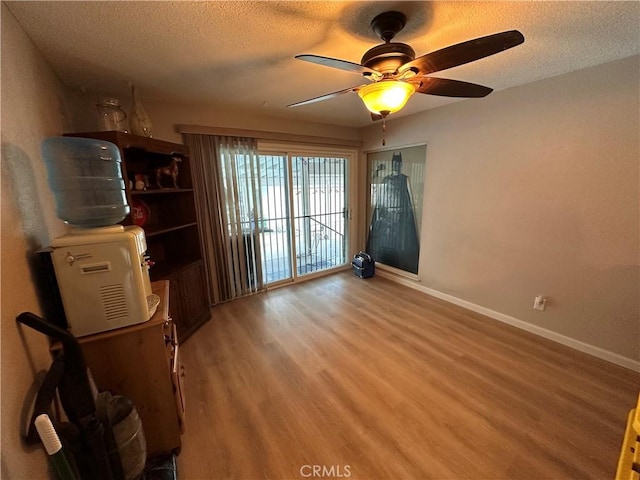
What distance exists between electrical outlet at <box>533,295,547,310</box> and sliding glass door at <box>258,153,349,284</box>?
258 centimetres

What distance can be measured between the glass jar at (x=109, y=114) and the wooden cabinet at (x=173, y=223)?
0.22 m

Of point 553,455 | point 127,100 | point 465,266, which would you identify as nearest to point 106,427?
point 553,455

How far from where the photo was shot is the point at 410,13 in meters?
1.27

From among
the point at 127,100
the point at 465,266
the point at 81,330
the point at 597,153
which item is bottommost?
the point at 465,266

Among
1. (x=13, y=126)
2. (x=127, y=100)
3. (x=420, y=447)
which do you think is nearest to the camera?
(x=13, y=126)

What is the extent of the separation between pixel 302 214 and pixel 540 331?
Result: 3.02m

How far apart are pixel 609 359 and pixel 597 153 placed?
5.47 ft

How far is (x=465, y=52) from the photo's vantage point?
3.51 ft

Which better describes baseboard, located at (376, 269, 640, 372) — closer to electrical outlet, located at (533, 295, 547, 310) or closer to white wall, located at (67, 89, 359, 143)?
electrical outlet, located at (533, 295, 547, 310)

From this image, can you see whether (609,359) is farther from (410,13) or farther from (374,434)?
(410,13)

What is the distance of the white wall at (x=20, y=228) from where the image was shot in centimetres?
80

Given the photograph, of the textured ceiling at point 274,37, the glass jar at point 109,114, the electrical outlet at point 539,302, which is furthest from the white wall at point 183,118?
the electrical outlet at point 539,302

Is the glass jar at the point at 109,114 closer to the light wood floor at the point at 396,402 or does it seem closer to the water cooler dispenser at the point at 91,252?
the water cooler dispenser at the point at 91,252

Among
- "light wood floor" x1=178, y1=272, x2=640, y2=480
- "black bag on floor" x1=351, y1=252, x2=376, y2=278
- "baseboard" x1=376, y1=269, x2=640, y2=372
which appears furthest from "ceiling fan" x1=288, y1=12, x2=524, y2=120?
"black bag on floor" x1=351, y1=252, x2=376, y2=278
